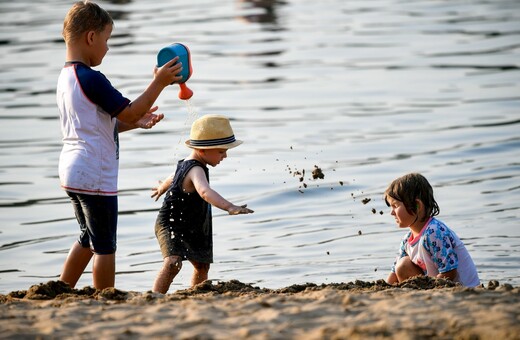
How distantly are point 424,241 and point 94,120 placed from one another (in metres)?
2.31

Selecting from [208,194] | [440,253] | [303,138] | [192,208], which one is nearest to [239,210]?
[208,194]

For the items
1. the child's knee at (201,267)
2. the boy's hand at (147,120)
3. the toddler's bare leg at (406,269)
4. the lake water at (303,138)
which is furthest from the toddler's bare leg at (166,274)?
the toddler's bare leg at (406,269)

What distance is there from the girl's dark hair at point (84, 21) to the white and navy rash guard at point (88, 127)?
0.19m

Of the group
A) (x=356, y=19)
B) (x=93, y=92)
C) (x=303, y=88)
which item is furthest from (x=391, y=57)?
(x=93, y=92)

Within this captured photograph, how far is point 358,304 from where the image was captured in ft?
18.7

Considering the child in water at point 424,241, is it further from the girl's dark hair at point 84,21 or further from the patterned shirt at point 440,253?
the girl's dark hair at point 84,21

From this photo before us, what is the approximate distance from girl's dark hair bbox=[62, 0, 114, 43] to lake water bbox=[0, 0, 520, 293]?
2490 millimetres

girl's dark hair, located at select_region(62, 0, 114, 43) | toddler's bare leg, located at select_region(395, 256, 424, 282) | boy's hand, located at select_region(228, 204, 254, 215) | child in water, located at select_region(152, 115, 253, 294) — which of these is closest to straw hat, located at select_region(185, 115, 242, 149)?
child in water, located at select_region(152, 115, 253, 294)

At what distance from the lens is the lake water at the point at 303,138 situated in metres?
9.20

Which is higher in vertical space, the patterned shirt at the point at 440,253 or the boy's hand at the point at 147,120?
the boy's hand at the point at 147,120

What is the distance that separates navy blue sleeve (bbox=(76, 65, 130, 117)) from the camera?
654cm

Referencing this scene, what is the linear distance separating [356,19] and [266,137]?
1065cm

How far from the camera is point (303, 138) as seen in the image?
12969 mm

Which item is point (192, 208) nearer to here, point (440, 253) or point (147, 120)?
point (147, 120)
